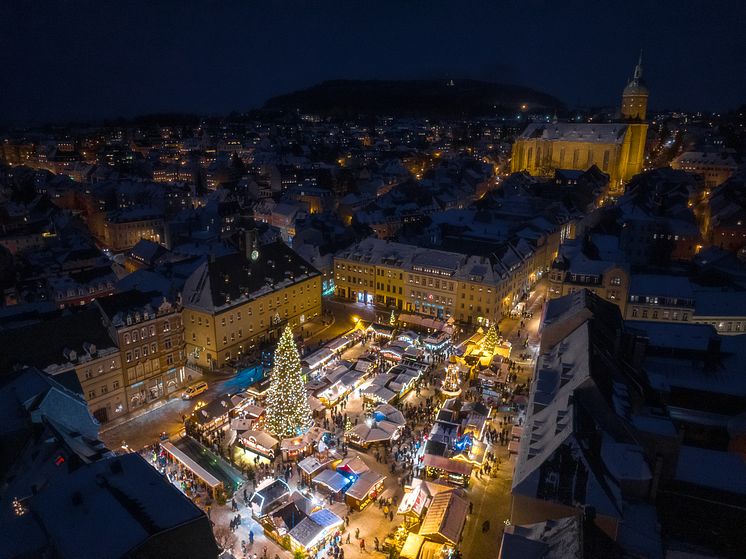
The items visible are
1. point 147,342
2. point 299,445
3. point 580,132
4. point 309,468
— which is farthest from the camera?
point 580,132

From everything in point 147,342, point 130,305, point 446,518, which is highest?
point 130,305

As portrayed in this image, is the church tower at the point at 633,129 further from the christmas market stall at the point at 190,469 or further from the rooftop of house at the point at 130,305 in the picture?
the christmas market stall at the point at 190,469

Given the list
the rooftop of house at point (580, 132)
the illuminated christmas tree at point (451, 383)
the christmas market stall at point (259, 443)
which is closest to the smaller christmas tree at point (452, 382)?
the illuminated christmas tree at point (451, 383)

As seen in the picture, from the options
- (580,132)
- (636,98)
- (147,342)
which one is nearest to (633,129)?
(580,132)

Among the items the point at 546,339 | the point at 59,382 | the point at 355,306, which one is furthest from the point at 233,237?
the point at 546,339

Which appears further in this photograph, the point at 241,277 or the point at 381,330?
the point at 381,330

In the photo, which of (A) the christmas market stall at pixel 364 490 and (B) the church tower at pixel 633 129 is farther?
(B) the church tower at pixel 633 129

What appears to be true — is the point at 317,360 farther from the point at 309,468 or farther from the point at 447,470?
the point at 447,470
